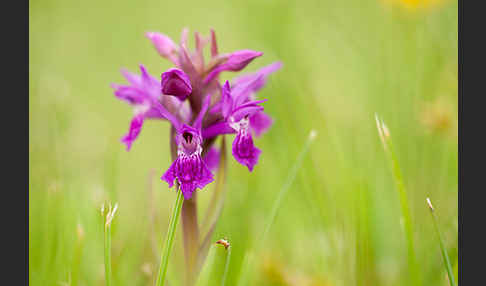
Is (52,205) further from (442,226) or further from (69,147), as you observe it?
(442,226)

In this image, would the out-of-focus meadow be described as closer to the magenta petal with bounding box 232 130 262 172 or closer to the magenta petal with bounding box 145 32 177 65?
the magenta petal with bounding box 232 130 262 172

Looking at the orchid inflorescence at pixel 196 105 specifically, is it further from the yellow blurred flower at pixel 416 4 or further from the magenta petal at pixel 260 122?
the yellow blurred flower at pixel 416 4

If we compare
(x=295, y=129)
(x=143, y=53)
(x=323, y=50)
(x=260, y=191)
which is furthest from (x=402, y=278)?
(x=143, y=53)

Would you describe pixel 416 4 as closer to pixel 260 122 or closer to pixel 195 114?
pixel 260 122

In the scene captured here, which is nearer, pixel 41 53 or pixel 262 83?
pixel 262 83

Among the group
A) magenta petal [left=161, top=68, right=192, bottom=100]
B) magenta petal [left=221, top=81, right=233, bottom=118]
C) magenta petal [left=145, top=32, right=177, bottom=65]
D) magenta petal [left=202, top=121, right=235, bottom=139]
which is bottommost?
magenta petal [left=202, top=121, right=235, bottom=139]

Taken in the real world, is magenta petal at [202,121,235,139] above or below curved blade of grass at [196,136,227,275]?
above

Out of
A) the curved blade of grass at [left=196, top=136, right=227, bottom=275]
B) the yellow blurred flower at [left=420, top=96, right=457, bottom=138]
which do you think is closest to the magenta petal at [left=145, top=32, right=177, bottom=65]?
the curved blade of grass at [left=196, top=136, right=227, bottom=275]
